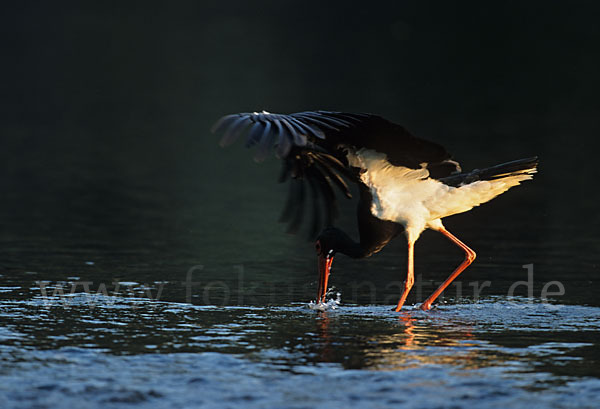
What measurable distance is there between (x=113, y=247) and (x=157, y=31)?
48.5m

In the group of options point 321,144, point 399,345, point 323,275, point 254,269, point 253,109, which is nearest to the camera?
point 399,345

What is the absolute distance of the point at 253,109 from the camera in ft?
98.5

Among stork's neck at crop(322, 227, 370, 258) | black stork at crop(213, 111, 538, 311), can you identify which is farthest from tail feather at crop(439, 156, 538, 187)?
stork's neck at crop(322, 227, 370, 258)

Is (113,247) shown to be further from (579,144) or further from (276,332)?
(579,144)

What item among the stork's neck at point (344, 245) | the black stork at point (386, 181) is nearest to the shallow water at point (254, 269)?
the stork's neck at point (344, 245)

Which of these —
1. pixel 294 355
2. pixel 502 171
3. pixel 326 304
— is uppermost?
pixel 502 171

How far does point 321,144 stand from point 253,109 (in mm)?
20915

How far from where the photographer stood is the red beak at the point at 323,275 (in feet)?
32.4

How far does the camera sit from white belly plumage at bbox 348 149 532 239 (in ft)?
31.8

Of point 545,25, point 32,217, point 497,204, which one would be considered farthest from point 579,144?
point 545,25

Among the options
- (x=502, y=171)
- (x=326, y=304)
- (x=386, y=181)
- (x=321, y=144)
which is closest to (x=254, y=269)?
(x=326, y=304)

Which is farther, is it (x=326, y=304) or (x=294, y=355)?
(x=326, y=304)

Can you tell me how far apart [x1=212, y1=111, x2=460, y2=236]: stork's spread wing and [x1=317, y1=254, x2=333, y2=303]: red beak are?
39 cm

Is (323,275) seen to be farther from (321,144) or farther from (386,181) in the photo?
(321,144)
